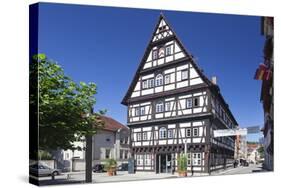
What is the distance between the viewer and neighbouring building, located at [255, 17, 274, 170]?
1362cm

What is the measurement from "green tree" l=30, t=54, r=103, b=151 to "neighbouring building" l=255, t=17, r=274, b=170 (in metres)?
3.95

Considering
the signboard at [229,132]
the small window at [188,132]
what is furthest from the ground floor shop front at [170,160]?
the signboard at [229,132]

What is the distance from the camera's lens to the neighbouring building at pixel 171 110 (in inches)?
499

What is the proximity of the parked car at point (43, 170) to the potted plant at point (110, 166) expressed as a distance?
3.41 ft

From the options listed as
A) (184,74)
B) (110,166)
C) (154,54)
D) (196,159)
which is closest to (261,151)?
A: (196,159)

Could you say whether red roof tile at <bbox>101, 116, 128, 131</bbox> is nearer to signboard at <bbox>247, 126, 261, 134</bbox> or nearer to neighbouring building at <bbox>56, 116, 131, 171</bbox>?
neighbouring building at <bbox>56, 116, 131, 171</bbox>

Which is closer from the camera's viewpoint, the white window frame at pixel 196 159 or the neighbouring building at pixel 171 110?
the neighbouring building at pixel 171 110

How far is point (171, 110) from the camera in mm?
12875

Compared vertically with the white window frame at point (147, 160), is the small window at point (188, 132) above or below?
above

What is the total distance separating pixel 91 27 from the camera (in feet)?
37.9

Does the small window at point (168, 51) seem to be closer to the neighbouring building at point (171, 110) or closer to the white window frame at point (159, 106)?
the neighbouring building at point (171, 110)

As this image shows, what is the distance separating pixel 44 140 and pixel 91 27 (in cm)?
220

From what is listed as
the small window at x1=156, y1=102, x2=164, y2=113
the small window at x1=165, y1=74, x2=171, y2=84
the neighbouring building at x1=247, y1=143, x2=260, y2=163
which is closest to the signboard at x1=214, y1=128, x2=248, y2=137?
the neighbouring building at x1=247, y1=143, x2=260, y2=163

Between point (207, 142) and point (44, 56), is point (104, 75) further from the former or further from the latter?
point (207, 142)
